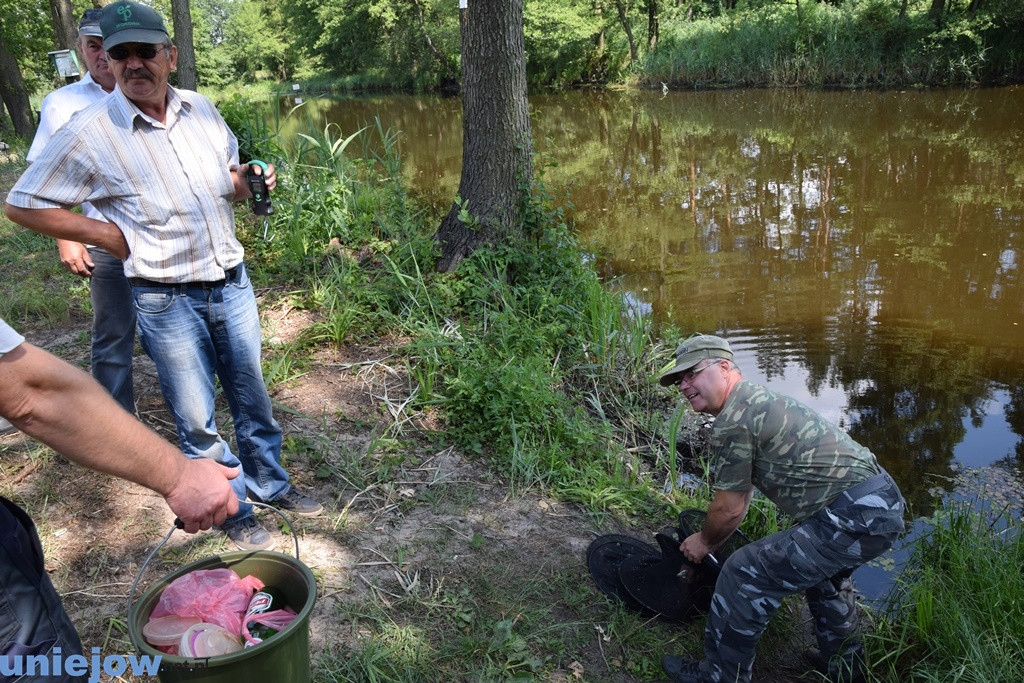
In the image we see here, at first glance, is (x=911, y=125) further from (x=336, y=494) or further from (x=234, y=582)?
(x=234, y=582)

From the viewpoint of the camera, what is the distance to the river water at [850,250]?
17.9ft

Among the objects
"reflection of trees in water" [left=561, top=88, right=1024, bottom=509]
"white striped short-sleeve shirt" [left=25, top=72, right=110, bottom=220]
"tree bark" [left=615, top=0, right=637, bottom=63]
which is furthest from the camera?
"tree bark" [left=615, top=0, right=637, bottom=63]

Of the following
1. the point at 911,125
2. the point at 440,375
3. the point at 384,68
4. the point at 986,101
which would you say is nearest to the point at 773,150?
the point at 911,125

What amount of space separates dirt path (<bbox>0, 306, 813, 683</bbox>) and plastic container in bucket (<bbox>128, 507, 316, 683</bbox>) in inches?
30.2

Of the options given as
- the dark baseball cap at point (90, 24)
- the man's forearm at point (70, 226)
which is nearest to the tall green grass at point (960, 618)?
the man's forearm at point (70, 226)

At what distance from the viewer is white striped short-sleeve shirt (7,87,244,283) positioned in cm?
273

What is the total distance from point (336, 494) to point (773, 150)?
12.5m

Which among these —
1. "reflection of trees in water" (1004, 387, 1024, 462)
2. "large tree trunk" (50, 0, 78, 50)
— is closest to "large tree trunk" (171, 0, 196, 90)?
"large tree trunk" (50, 0, 78, 50)

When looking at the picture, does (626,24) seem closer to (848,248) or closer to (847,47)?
(847,47)

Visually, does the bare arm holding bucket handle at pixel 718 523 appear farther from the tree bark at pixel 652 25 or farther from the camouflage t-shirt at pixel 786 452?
the tree bark at pixel 652 25

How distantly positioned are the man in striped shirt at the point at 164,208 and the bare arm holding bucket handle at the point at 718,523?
1898mm

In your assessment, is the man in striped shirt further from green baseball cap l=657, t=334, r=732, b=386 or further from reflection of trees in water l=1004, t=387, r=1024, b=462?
reflection of trees in water l=1004, t=387, r=1024, b=462

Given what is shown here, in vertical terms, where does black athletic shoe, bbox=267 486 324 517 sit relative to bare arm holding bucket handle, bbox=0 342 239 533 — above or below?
below

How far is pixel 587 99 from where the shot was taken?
26.1 m
